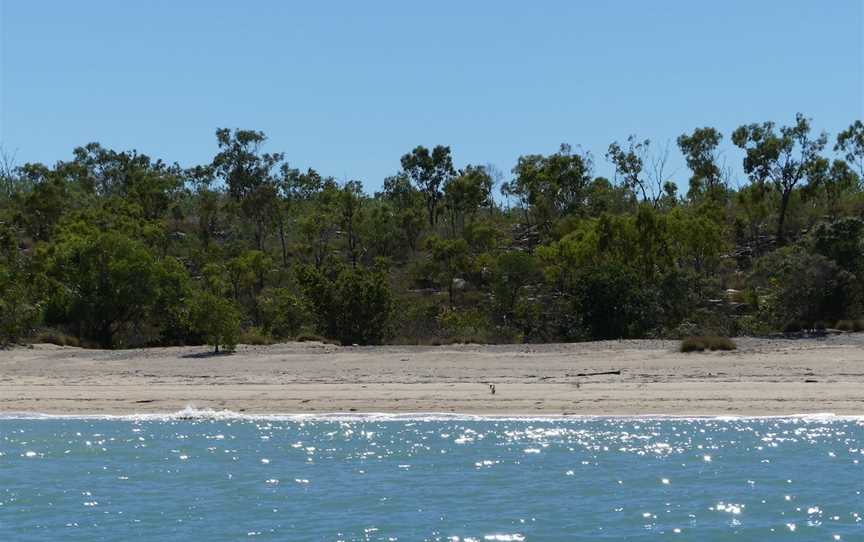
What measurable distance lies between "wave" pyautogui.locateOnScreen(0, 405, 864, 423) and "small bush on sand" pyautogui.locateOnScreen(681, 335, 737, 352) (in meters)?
7.17

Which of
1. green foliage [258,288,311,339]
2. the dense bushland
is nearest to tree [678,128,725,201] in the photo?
the dense bushland

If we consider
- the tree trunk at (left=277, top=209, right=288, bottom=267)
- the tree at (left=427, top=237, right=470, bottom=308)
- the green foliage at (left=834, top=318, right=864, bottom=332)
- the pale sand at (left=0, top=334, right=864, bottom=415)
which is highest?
the tree trunk at (left=277, top=209, right=288, bottom=267)

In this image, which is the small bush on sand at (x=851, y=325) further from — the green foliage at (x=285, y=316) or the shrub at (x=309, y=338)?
the green foliage at (x=285, y=316)

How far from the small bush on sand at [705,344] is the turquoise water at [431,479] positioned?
730 cm

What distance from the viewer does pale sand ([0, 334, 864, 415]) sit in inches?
896

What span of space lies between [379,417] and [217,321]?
1001 centimetres

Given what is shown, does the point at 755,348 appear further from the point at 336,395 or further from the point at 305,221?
the point at 305,221

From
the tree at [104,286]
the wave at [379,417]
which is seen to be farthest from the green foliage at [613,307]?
the tree at [104,286]

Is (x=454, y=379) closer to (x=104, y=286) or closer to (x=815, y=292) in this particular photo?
(x=815, y=292)

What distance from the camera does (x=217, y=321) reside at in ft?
102

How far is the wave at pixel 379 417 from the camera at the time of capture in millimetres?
21156

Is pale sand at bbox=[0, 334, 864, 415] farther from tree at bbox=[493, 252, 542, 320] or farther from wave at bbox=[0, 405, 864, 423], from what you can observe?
tree at bbox=[493, 252, 542, 320]

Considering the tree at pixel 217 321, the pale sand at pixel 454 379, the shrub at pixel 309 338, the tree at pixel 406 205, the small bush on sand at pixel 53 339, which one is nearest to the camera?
the pale sand at pixel 454 379

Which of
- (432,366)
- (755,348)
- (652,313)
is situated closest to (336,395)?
(432,366)
